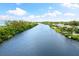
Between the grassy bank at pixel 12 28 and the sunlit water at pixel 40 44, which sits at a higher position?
the grassy bank at pixel 12 28

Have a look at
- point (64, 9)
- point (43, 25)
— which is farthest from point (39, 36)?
point (64, 9)

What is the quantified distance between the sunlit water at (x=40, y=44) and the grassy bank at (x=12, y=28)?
41mm

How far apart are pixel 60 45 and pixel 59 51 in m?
0.07

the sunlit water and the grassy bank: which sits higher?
the grassy bank

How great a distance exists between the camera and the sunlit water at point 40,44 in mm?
1804

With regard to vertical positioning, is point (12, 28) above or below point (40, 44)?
above

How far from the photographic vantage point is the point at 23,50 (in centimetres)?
182

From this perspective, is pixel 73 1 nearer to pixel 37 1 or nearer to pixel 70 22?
A: pixel 70 22

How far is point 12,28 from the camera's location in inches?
74.3

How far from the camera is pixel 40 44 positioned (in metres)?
1.84

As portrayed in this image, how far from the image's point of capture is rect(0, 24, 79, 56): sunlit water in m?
1.80

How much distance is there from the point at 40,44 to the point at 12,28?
1.10 feet

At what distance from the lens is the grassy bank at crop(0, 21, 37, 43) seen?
186 cm

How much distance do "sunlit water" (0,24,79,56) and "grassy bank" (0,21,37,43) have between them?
1.6 inches
